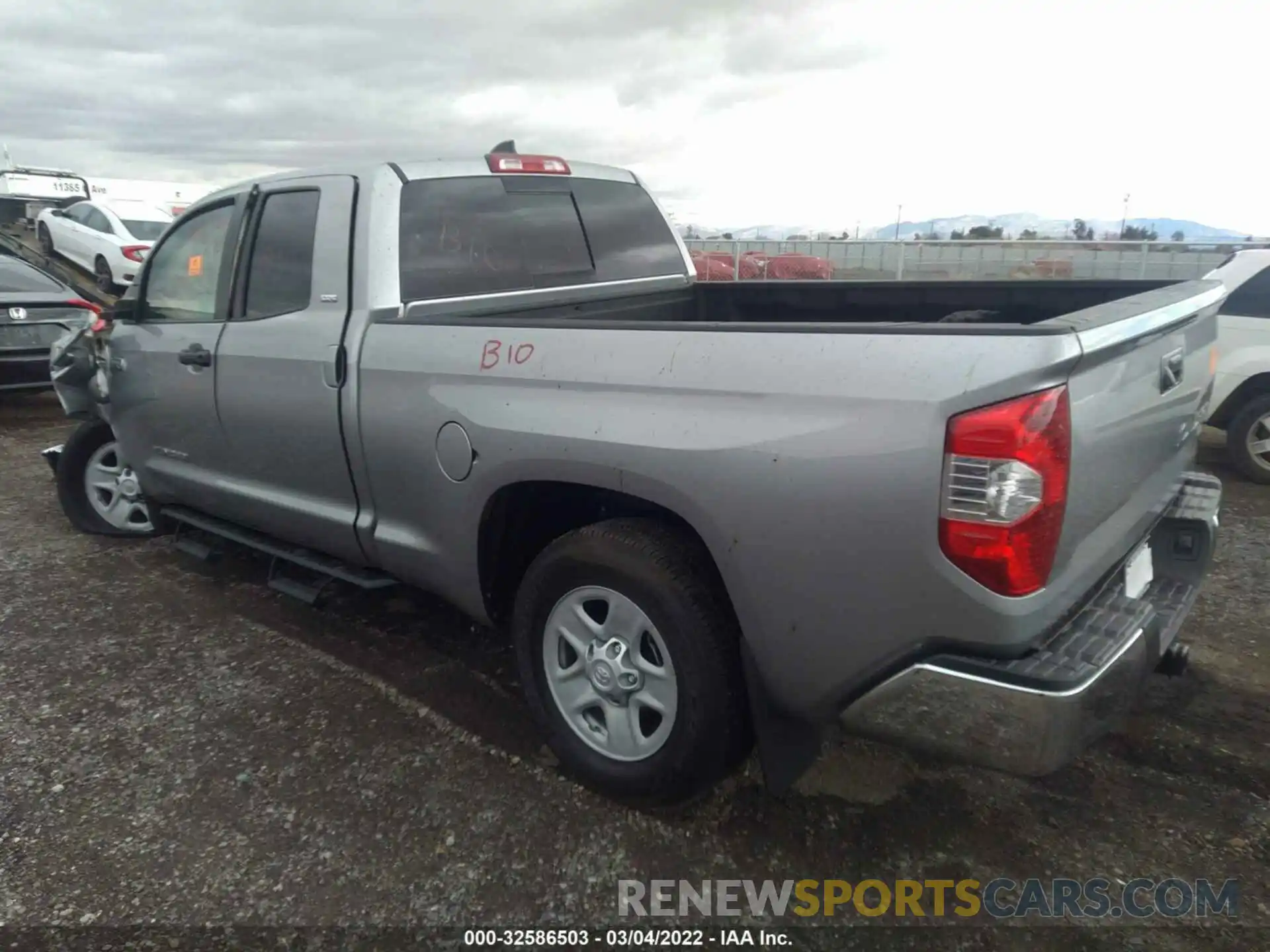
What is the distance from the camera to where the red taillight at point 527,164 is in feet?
11.9

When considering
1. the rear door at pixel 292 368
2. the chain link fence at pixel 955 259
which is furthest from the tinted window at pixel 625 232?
the chain link fence at pixel 955 259

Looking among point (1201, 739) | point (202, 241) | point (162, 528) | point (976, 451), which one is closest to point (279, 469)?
point (202, 241)

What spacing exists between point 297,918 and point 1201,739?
2851 millimetres

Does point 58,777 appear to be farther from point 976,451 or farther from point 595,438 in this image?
point 976,451

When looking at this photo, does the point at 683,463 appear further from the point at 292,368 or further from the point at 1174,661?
the point at 292,368

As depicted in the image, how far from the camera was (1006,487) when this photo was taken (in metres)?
1.80

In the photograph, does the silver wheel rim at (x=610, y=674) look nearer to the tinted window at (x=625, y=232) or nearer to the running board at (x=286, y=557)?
the running board at (x=286, y=557)

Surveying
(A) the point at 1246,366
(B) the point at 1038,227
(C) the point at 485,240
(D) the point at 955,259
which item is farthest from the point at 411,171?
(B) the point at 1038,227

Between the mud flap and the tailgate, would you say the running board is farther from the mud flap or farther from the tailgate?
the tailgate

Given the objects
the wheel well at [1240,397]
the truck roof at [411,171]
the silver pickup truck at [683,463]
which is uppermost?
the truck roof at [411,171]

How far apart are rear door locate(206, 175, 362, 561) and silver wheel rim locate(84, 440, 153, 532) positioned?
1.64 m

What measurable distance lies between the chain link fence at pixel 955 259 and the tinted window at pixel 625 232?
5.12 metres

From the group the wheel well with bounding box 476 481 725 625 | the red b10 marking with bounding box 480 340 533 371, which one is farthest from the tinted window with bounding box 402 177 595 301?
the wheel well with bounding box 476 481 725 625

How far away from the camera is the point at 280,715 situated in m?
3.24
